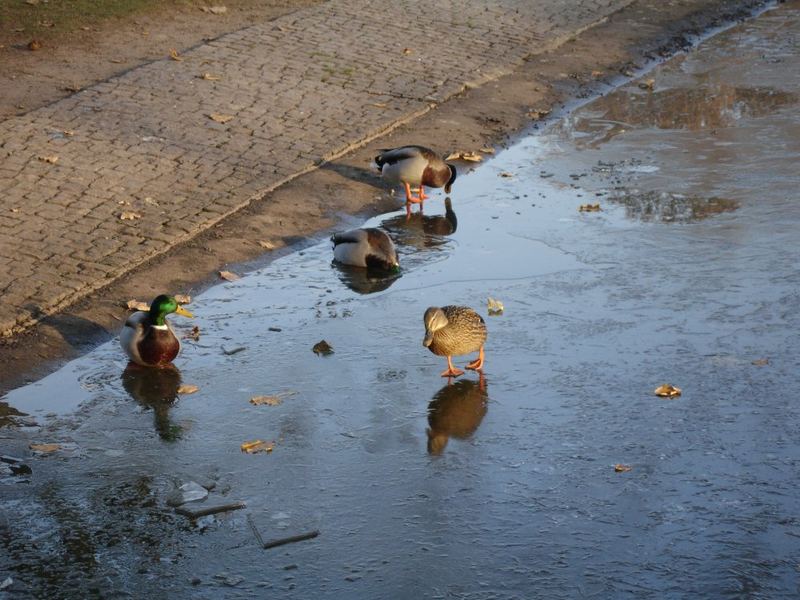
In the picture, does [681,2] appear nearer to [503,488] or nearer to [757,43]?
[757,43]

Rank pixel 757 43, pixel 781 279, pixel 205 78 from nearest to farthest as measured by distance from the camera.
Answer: pixel 781 279 < pixel 205 78 < pixel 757 43

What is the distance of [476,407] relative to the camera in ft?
26.1

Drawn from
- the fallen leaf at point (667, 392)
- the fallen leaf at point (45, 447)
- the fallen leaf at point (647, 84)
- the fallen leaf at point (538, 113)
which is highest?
the fallen leaf at point (647, 84)

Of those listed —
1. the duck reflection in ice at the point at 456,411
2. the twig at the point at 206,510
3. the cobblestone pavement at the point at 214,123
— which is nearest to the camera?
the twig at the point at 206,510

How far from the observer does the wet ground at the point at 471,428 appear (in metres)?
6.31

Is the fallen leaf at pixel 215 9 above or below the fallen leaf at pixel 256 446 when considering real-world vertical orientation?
above

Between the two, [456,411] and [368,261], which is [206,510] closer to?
[456,411]

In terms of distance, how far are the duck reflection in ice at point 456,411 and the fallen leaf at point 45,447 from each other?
2.26 m

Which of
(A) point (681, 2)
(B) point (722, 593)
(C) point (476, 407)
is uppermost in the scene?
(A) point (681, 2)

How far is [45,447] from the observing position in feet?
24.5

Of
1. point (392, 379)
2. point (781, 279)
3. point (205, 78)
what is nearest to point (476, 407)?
point (392, 379)

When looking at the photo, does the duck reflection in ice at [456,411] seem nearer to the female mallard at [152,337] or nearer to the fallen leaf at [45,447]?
the female mallard at [152,337]

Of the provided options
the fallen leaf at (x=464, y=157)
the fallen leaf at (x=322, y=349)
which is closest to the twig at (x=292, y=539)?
the fallen leaf at (x=322, y=349)

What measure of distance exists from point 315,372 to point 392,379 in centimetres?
53
